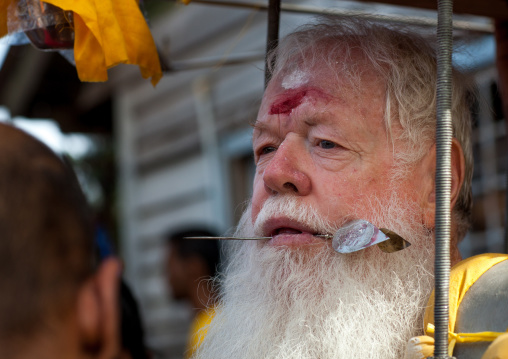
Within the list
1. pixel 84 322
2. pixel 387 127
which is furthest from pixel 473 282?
pixel 84 322

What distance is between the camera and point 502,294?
1.40 meters

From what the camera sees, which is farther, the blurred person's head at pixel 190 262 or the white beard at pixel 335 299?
the blurred person's head at pixel 190 262

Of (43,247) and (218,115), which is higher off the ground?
(43,247)

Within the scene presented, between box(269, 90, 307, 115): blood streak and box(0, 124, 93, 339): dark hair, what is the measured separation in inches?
42.0

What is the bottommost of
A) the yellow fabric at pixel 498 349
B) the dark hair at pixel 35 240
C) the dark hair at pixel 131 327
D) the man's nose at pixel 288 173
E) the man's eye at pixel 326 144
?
the dark hair at pixel 131 327

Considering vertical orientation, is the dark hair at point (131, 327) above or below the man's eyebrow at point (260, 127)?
below

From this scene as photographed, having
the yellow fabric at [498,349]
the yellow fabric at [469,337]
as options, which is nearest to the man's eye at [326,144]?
the yellow fabric at [469,337]

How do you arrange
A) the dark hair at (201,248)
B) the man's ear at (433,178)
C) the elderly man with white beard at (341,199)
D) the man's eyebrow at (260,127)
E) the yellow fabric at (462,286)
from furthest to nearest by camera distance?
the dark hair at (201,248) < the man's eyebrow at (260,127) < the man's ear at (433,178) < the elderly man with white beard at (341,199) < the yellow fabric at (462,286)

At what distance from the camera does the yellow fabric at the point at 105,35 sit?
167 cm

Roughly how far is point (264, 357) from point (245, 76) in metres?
3.64

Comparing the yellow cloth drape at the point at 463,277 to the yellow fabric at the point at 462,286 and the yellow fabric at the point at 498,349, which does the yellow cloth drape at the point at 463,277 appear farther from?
the yellow fabric at the point at 498,349

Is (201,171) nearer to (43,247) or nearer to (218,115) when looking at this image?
(218,115)

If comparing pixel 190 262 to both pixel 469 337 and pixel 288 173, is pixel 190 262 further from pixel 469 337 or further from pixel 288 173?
pixel 469 337

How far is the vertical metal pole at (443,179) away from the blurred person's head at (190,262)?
9.91ft
